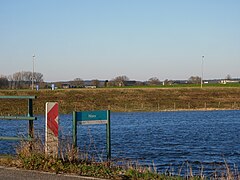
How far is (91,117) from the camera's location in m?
11.9

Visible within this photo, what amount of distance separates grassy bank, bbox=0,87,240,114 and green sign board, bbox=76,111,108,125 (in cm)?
4229

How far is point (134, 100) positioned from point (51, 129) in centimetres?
5657

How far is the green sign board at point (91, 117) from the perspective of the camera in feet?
38.5

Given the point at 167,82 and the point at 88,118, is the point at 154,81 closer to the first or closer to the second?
the point at 167,82

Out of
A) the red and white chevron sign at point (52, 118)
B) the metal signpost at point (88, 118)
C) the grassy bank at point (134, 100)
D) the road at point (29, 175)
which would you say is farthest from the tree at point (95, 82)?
the road at point (29, 175)

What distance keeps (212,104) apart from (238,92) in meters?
11.2

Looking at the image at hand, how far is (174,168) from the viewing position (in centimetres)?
1625

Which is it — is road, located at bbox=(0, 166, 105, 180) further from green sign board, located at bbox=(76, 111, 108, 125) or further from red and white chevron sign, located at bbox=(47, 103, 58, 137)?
green sign board, located at bbox=(76, 111, 108, 125)

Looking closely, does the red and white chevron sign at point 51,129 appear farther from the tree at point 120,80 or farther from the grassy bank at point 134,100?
the tree at point 120,80

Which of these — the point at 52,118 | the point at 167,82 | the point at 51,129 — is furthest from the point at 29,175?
the point at 167,82

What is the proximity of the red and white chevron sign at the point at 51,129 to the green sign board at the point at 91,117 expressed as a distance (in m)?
0.67

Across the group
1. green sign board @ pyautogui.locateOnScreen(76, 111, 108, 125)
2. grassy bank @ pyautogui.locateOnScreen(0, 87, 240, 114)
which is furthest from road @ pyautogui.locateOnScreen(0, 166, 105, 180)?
grassy bank @ pyautogui.locateOnScreen(0, 87, 240, 114)

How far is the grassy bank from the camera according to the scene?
2329 inches

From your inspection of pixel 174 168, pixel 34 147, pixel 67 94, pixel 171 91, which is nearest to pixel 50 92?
pixel 67 94
